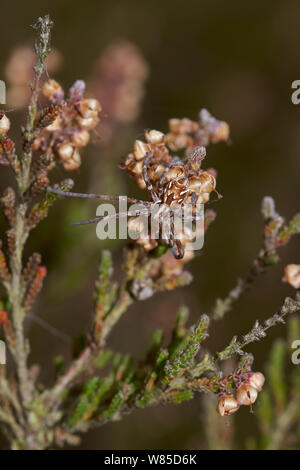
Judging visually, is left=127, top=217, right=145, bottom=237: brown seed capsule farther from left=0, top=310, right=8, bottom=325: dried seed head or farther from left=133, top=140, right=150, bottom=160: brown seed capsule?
left=0, top=310, right=8, bottom=325: dried seed head

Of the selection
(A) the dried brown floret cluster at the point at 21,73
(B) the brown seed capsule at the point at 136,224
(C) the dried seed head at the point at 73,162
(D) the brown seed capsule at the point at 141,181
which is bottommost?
(B) the brown seed capsule at the point at 136,224

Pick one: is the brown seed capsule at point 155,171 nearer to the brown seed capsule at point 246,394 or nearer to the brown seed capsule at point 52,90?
the brown seed capsule at point 52,90

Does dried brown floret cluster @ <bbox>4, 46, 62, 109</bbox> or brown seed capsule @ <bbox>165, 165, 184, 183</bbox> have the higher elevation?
dried brown floret cluster @ <bbox>4, 46, 62, 109</bbox>

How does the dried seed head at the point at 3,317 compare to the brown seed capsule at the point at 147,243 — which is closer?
the brown seed capsule at the point at 147,243

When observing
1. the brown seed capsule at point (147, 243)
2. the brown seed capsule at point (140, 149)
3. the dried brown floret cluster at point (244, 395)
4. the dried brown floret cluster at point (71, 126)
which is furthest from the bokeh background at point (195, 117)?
the dried brown floret cluster at point (244, 395)

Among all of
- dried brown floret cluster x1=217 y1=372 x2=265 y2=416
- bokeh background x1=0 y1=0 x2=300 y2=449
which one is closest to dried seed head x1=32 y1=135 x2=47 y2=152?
dried brown floret cluster x1=217 y1=372 x2=265 y2=416

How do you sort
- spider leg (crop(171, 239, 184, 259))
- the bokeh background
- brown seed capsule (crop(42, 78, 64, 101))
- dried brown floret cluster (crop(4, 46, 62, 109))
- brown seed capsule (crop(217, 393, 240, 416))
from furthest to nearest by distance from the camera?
the bokeh background
dried brown floret cluster (crop(4, 46, 62, 109))
brown seed capsule (crop(42, 78, 64, 101))
spider leg (crop(171, 239, 184, 259))
brown seed capsule (crop(217, 393, 240, 416))

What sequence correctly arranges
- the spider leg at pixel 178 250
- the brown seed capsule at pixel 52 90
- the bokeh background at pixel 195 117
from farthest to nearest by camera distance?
the bokeh background at pixel 195 117
the brown seed capsule at pixel 52 90
the spider leg at pixel 178 250

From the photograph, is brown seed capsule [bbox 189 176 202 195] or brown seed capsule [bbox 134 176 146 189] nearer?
brown seed capsule [bbox 189 176 202 195]
